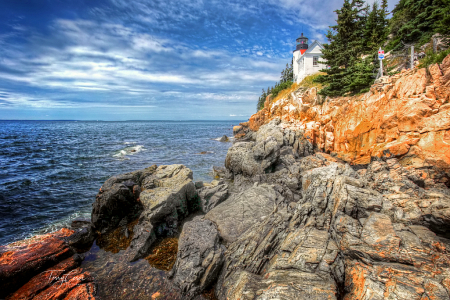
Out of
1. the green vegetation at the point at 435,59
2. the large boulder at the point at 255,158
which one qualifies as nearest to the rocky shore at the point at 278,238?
the green vegetation at the point at 435,59

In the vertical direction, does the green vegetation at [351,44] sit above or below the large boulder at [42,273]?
above

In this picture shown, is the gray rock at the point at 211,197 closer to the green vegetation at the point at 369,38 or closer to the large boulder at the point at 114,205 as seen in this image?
the large boulder at the point at 114,205

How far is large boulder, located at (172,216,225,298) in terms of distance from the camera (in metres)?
7.92

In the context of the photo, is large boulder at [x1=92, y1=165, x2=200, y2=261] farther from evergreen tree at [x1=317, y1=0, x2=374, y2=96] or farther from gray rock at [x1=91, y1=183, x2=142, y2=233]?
evergreen tree at [x1=317, y1=0, x2=374, y2=96]

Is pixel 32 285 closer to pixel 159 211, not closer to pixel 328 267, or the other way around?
pixel 159 211

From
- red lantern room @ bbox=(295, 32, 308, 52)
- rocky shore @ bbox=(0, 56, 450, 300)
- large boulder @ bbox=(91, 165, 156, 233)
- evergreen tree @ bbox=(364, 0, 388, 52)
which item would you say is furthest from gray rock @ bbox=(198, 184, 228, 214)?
red lantern room @ bbox=(295, 32, 308, 52)

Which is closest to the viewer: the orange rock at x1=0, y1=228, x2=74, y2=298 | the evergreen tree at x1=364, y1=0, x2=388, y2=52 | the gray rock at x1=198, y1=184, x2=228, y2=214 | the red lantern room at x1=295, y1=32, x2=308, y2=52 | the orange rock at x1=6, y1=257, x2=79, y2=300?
the orange rock at x1=6, y1=257, x2=79, y2=300

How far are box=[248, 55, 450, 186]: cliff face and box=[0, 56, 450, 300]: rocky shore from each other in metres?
0.08

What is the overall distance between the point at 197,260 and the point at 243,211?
4.07 meters

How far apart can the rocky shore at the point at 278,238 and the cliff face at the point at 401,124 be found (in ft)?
0.28

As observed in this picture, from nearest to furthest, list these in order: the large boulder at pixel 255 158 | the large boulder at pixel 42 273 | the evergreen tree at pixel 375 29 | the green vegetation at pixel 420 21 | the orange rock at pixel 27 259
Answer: the large boulder at pixel 42 273 < the orange rock at pixel 27 259 < the large boulder at pixel 255 158 < the green vegetation at pixel 420 21 < the evergreen tree at pixel 375 29

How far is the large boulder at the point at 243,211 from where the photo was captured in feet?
34.3

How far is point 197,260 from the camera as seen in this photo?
841 centimetres

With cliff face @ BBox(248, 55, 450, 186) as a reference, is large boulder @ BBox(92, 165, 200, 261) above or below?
below
